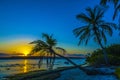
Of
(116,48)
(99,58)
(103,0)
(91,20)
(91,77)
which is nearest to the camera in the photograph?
(103,0)

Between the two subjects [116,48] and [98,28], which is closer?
[98,28]

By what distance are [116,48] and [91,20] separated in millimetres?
13373

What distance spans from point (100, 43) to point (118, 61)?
4.45 meters

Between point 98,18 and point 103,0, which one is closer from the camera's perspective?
point 103,0

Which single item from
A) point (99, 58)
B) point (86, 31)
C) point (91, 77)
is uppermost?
point (86, 31)

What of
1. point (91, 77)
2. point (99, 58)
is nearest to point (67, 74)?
point (91, 77)

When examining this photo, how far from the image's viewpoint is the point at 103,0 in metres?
30.2

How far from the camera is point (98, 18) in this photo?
45906mm

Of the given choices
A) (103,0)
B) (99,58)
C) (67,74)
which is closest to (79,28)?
(99,58)

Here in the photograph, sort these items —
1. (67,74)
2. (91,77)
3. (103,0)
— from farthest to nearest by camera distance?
(67,74), (91,77), (103,0)

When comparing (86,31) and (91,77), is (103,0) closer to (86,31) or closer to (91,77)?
(91,77)

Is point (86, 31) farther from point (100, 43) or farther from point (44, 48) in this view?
point (44, 48)

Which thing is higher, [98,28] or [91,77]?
[98,28]

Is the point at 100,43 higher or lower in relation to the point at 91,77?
higher
